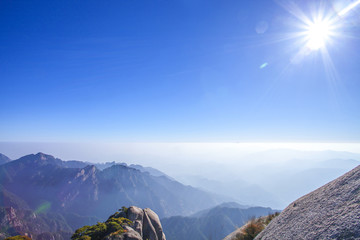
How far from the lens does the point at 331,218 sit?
15.2 feet

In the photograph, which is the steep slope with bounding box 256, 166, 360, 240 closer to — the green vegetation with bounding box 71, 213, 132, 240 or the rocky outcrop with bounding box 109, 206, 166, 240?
the green vegetation with bounding box 71, 213, 132, 240

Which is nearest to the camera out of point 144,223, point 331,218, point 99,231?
point 331,218

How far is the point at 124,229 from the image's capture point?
38.1 feet

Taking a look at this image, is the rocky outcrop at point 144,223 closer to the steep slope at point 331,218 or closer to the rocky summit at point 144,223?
the rocky summit at point 144,223

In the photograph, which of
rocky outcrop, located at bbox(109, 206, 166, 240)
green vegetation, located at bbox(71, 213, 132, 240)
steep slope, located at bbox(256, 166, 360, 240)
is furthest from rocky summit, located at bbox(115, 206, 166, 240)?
steep slope, located at bbox(256, 166, 360, 240)

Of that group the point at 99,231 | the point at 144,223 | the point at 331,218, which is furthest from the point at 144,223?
the point at 331,218

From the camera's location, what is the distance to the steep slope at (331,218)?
4012mm

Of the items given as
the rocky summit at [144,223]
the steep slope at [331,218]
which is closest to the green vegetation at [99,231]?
→ the rocky summit at [144,223]

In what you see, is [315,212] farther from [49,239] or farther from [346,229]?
[49,239]

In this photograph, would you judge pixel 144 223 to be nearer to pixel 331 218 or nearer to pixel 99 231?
pixel 99 231

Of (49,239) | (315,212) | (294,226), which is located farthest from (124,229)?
(49,239)

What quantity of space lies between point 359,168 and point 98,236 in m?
15.2

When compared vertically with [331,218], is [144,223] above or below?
below

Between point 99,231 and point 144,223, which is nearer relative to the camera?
point 99,231
